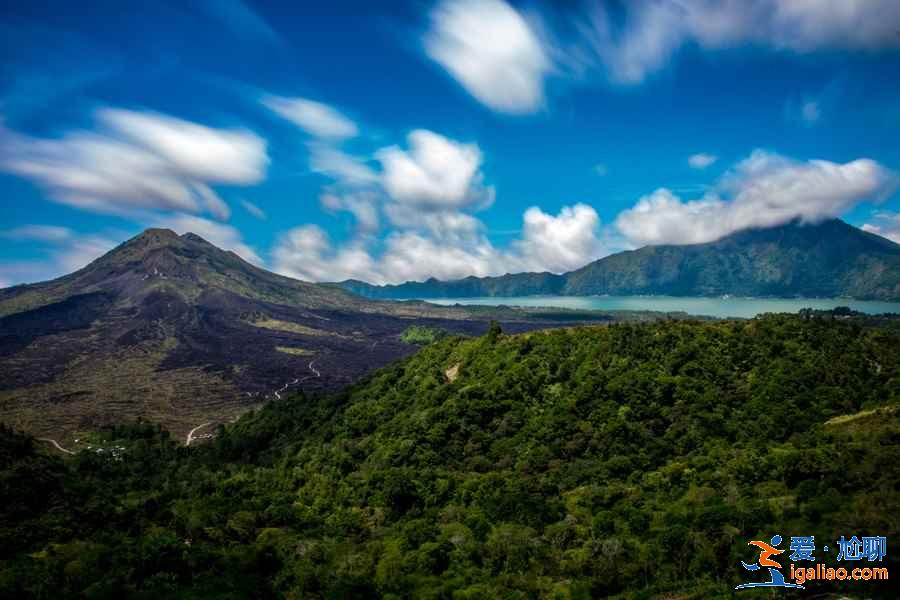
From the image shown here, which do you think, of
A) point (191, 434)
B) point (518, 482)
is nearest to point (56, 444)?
point (191, 434)

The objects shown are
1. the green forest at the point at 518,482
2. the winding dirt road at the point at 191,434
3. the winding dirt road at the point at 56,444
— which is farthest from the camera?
the winding dirt road at the point at 191,434

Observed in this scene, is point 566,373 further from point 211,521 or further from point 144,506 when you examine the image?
point 144,506

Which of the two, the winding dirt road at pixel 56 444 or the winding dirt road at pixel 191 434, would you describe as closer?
the winding dirt road at pixel 56 444

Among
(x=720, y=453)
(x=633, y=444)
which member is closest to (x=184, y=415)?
(x=633, y=444)

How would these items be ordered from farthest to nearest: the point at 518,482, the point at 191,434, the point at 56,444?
the point at 191,434 → the point at 56,444 → the point at 518,482

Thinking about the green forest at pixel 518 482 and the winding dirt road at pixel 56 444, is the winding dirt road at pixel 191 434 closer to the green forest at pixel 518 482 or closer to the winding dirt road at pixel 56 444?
the green forest at pixel 518 482

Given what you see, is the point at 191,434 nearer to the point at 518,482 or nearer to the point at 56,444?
the point at 56,444

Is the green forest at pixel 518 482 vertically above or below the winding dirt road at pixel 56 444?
above

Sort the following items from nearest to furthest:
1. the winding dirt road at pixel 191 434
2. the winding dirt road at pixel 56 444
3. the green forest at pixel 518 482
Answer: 1. the green forest at pixel 518 482
2. the winding dirt road at pixel 56 444
3. the winding dirt road at pixel 191 434

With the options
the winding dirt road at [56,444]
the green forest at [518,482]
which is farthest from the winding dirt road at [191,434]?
the winding dirt road at [56,444]
